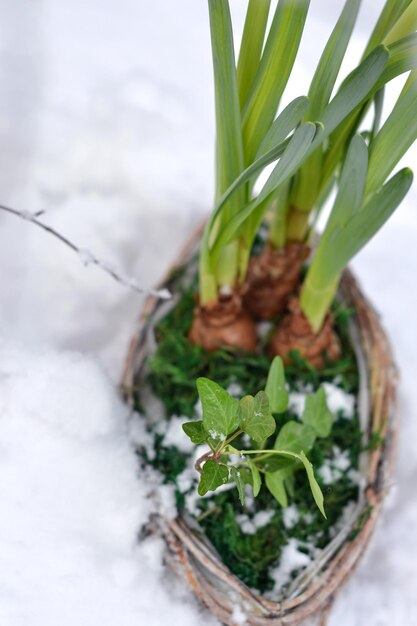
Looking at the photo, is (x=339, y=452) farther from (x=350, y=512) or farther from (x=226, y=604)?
(x=226, y=604)

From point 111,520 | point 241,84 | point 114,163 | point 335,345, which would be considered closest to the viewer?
point 241,84

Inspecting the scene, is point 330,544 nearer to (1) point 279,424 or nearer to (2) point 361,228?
(1) point 279,424

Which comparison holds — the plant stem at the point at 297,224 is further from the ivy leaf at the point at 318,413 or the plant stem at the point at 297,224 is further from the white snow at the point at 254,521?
the white snow at the point at 254,521

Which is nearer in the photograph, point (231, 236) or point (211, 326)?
point (231, 236)

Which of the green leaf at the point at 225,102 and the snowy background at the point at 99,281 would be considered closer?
the green leaf at the point at 225,102

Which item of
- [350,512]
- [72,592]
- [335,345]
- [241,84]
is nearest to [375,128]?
[241,84]

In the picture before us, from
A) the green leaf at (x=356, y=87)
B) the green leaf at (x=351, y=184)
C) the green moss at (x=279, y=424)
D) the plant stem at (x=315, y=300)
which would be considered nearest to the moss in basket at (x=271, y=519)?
the green moss at (x=279, y=424)
